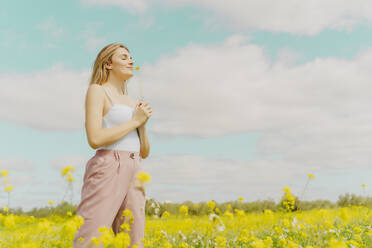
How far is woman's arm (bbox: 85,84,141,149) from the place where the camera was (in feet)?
11.3

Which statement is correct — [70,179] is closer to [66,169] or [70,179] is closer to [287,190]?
[66,169]

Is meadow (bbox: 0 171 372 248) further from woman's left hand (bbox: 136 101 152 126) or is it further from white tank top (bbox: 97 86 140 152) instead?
woman's left hand (bbox: 136 101 152 126)

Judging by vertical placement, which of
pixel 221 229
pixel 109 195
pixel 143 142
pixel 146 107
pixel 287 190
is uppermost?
pixel 146 107

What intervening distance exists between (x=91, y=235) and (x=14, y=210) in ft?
26.3

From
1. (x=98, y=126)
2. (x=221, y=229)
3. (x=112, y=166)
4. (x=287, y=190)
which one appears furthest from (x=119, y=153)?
(x=287, y=190)

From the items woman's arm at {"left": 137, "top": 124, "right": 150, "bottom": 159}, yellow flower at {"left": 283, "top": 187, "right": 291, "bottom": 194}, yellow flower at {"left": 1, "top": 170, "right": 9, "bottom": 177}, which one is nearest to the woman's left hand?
woman's arm at {"left": 137, "top": 124, "right": 150, "bottom": 159}

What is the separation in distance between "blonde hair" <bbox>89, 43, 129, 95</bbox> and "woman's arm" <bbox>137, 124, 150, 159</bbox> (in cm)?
60

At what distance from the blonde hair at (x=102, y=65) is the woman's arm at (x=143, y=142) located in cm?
60

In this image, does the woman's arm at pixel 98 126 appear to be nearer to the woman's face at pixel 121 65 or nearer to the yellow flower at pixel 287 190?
the woman's face at pixel 121 65

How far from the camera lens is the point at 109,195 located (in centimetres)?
338

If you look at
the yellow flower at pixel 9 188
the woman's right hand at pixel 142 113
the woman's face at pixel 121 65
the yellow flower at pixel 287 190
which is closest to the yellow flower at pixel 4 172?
the yellow flower at pixel 9 188

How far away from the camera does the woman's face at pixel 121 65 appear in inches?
159

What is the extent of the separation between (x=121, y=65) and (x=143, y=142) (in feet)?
2.81

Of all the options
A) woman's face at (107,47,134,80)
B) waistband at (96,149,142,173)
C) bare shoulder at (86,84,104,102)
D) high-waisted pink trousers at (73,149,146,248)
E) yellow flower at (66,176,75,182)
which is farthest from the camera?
yellow flower at (66,176,75,182)
